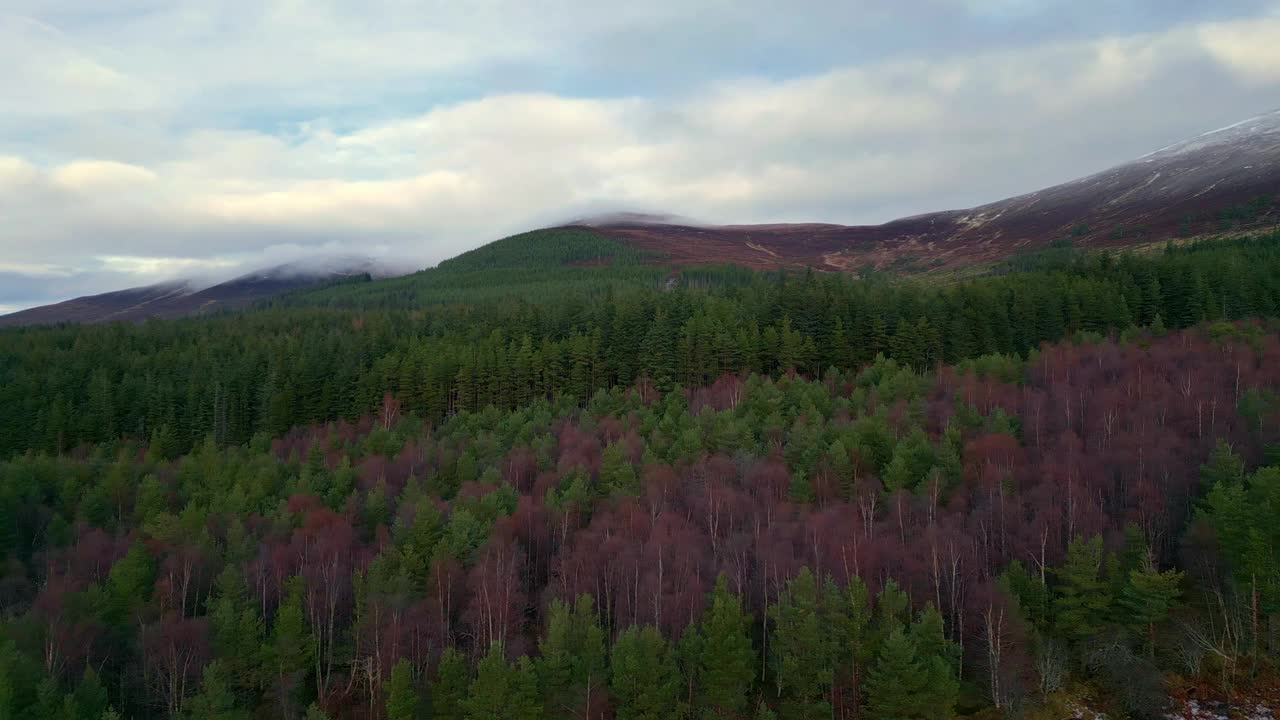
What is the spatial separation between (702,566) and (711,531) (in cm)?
582

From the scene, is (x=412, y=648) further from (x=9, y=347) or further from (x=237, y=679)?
(x=9, y=347)

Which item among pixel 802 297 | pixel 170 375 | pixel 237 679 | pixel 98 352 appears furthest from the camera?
pixel 98 352

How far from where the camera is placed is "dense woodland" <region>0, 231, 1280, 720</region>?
36062mm

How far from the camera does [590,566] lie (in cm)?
4653

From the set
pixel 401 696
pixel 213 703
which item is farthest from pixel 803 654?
pixel 213 703

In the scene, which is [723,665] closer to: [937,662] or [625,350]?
[937,662]

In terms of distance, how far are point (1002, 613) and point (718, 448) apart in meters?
32.1

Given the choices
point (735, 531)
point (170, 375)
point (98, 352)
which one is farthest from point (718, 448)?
point (98, 352)

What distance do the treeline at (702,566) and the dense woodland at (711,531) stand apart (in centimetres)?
24

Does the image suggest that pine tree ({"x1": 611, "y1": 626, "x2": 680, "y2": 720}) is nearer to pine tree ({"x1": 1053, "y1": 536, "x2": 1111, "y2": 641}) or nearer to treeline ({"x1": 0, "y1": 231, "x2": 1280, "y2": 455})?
pine tree ({"x1": 1053, "y1": 536, "x2": 1111, "y2": 641})

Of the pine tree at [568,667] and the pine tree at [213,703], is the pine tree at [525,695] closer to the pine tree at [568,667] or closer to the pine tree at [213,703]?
the pine tree at [568,667]

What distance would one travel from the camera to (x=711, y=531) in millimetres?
52000

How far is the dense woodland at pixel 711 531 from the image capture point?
3606cm

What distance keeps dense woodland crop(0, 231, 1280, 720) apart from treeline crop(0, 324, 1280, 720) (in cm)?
24
